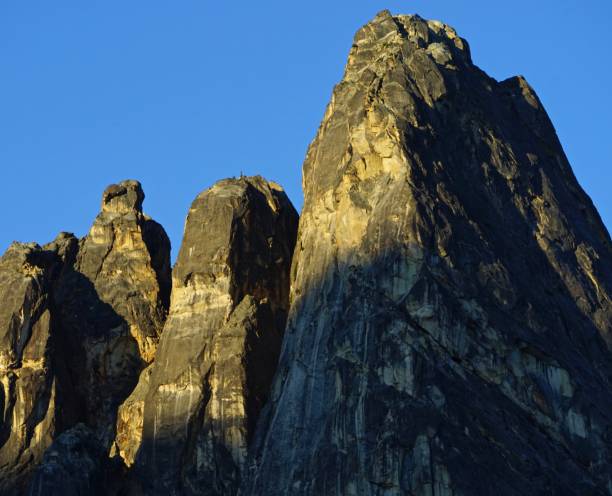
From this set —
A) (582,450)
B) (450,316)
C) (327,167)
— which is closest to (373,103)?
(327,167)

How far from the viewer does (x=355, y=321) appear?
89.4 metres

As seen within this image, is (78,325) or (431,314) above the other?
(78,325)

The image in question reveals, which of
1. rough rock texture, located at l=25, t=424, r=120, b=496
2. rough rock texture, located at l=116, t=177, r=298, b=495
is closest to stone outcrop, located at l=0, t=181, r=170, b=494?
rough rock texture, located at l=25, t=424, r=120, b=496

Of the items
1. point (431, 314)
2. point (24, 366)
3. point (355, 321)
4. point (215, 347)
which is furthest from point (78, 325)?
point (431, 314)

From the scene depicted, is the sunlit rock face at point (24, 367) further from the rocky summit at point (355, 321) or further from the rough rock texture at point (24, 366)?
the rocky summit at point (355, 321)

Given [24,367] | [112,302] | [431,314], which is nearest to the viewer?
[431,314]

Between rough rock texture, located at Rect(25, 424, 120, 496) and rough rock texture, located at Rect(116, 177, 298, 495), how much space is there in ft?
5.45

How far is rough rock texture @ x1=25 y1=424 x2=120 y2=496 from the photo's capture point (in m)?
93.6

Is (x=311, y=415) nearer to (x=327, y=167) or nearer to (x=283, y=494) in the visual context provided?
(x=283, y=494)

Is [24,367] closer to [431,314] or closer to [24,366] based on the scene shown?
[24,366]

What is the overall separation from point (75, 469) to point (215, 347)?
344 inches

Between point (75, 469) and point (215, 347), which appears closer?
point (75, 469)

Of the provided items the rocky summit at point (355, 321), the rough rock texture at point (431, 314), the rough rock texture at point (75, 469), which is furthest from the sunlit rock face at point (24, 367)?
the rough rock texture at point (431, 314)

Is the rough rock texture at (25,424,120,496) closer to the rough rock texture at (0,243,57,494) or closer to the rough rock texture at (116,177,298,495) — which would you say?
the rough rock texture at (116,177,298,495)
